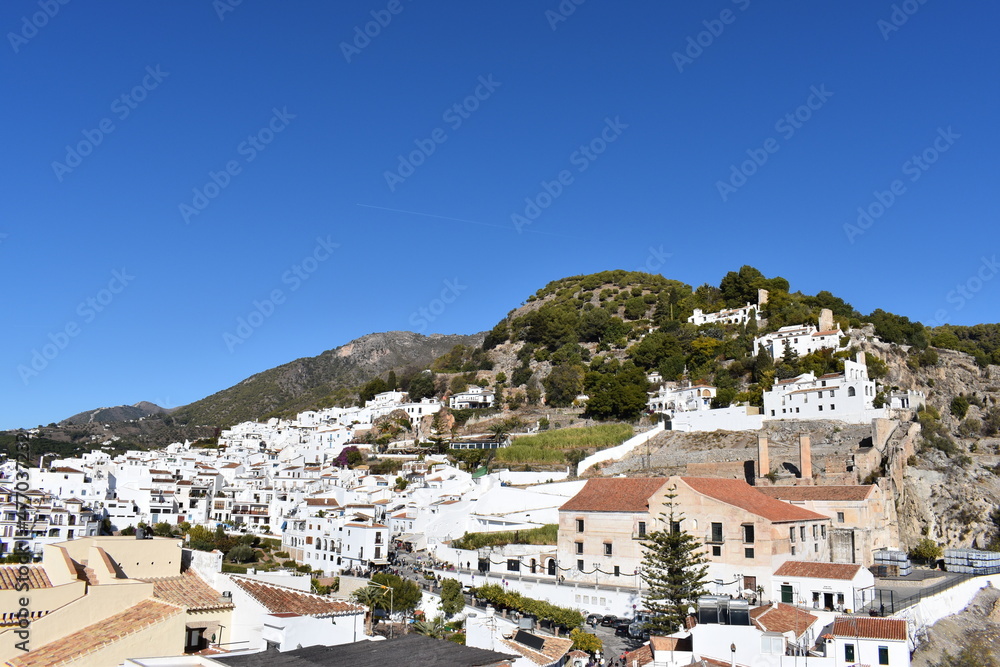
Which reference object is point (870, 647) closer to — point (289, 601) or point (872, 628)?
point (872, 628)

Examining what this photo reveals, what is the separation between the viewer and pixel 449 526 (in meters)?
39.7

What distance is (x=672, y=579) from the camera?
2459 centimetres

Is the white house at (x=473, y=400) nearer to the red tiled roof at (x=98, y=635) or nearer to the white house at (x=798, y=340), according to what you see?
the white house at (x=798, y=340)

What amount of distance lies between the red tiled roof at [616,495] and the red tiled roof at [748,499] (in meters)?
1.63

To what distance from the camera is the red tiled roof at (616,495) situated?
2989 cm

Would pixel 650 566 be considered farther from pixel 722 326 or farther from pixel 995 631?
pixel 722 326

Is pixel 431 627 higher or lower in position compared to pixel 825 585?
lower

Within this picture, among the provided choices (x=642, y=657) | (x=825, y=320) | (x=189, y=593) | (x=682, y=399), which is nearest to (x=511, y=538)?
(x=642, y=657)

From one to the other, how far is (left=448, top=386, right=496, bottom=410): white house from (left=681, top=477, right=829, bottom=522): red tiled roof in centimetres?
3968

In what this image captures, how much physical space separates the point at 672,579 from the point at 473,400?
4681 cm

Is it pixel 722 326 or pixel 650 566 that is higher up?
pixel 722 326

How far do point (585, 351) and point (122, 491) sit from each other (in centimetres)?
4278

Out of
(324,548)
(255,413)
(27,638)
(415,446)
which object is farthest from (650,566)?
(255,413)

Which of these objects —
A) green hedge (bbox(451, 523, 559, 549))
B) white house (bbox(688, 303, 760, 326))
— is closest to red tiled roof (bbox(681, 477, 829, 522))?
green hedge (bbox(451, 523, 559, 549))
